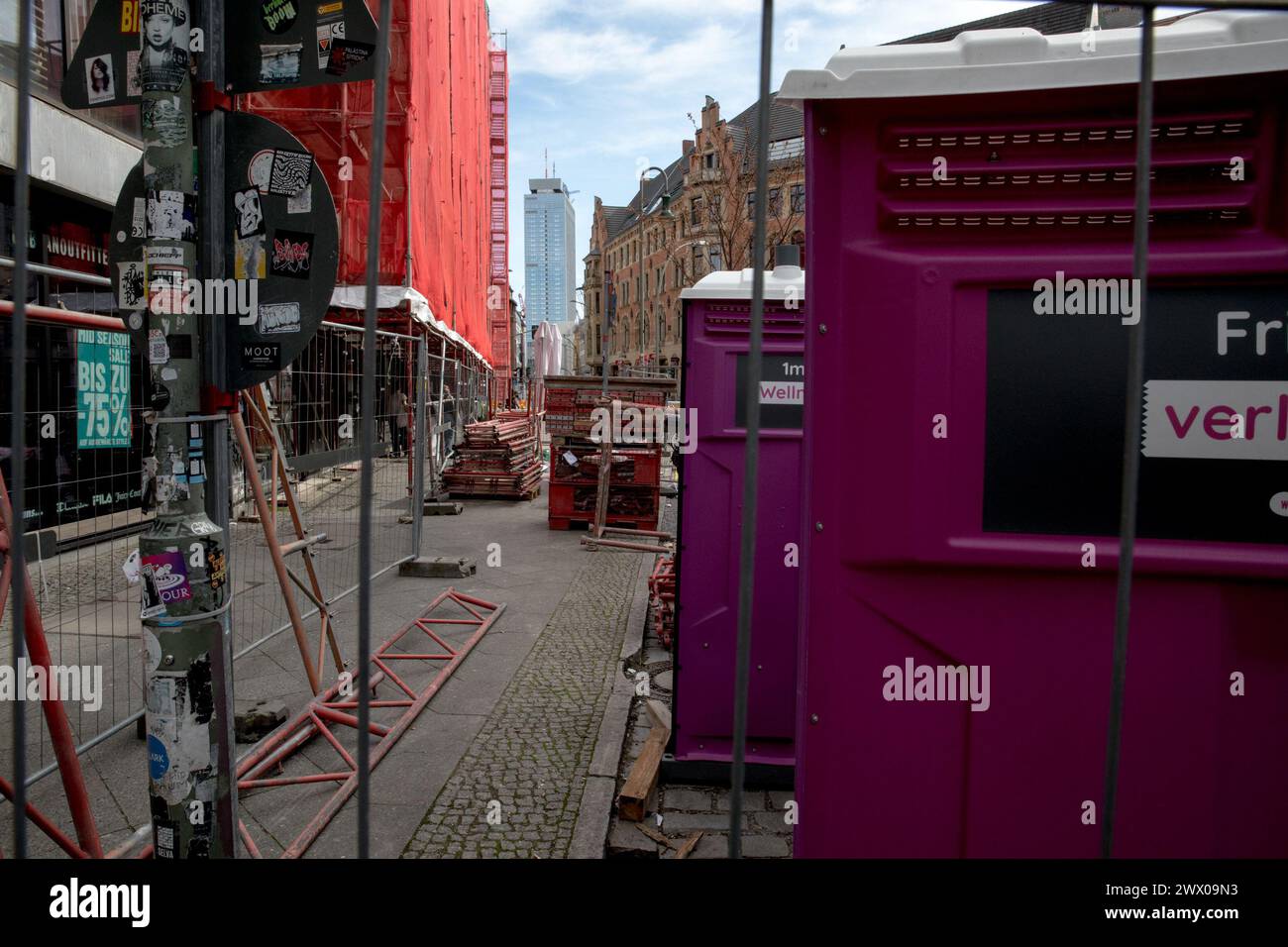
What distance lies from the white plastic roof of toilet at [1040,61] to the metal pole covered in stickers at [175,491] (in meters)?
1.57

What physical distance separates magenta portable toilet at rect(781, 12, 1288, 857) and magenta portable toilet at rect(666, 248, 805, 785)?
2.03 m

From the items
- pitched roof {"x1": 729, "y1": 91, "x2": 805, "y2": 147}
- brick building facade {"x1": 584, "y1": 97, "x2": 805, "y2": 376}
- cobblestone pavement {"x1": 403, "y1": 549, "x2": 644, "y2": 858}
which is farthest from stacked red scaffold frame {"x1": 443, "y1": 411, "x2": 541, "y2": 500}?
pitched roof {"x1": 729, "y1": 91, "x2": 805, "y2": 147}

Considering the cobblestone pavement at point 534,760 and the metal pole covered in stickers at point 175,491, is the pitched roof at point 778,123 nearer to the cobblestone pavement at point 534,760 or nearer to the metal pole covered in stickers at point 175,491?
the cobblestone pavement at point 534,760

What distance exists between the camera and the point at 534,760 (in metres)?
4.36

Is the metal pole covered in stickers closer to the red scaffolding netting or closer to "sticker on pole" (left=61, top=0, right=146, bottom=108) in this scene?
"sticker on pole" (left=61, top=0, right=146, bottom=108)

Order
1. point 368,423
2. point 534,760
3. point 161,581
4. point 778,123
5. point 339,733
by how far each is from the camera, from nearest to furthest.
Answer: point 368,423 < point 161,581 < point 534,760 < point 339,733 < point 778,123

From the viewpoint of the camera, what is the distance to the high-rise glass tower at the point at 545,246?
174 m

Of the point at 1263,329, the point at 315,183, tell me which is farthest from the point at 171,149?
Answer: the point at 1263,329

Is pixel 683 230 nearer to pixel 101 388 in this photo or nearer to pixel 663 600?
pixel 663 600

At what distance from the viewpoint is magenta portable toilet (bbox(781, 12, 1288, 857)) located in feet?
5.67

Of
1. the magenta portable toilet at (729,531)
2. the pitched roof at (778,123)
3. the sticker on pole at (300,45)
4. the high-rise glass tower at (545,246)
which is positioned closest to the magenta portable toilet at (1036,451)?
the sticker on pole at (300,45)

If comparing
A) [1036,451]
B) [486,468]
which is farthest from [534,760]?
[486,468]

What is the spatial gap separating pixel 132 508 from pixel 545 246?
189 meters

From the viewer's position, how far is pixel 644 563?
32.2ft
